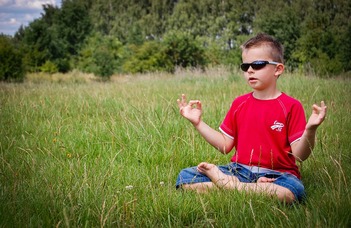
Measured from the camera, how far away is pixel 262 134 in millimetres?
2234

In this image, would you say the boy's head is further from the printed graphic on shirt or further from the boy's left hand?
the boy's left hand

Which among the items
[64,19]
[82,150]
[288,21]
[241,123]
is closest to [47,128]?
[82,150]

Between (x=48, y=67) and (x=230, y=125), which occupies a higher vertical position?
(x=48, y=67)

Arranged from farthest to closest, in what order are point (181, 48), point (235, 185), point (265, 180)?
point (181, 48) → point (265, 180) → point (235, 185)

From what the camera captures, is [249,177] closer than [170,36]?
Yes

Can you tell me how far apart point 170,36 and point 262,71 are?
20.5 meters

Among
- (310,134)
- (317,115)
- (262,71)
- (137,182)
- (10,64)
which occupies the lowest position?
(137,182)

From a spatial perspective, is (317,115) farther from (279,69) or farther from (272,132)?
(279,69)

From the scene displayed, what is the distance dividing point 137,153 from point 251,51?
1.25 metres

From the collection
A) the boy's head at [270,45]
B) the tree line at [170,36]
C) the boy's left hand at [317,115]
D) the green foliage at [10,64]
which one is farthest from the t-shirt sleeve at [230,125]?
the green foliage at [10,64]

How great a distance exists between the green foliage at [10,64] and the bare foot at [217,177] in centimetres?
1899

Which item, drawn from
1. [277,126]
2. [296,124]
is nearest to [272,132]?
[277,126]

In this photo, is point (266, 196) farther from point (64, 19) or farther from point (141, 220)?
point (64, 19)

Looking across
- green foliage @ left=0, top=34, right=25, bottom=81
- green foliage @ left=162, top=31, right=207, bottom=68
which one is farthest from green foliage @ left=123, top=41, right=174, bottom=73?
green foliage @ left=0, top=34, right=25, bottom=81
